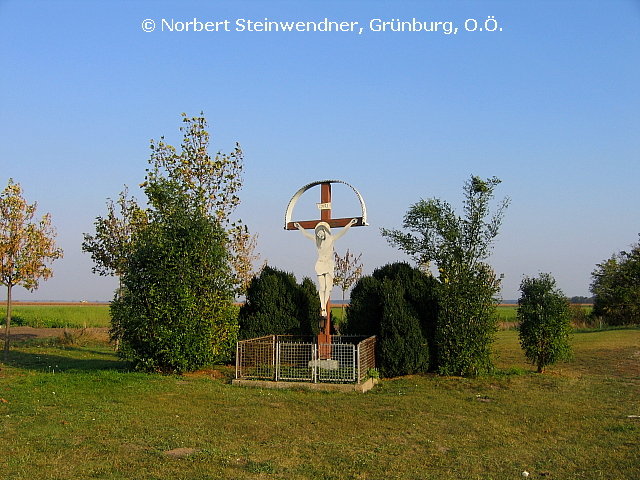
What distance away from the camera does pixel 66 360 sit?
17188 millimetres

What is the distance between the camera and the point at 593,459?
6.99 meters

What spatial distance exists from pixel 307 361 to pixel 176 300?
361 centimetres

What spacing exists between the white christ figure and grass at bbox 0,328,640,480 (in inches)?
115

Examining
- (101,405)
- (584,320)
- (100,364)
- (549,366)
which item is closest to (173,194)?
(100,364)

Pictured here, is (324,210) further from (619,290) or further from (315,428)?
(619,290)

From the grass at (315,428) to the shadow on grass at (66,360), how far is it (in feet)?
3.75

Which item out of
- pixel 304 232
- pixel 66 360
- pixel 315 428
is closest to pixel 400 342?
pixel 304 232

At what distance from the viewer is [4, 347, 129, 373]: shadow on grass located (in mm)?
14836

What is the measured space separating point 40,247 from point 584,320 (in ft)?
113

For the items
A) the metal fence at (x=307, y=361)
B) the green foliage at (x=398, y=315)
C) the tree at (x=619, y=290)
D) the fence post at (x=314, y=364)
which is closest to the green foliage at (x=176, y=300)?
the metal fence at (x=307, y=361)

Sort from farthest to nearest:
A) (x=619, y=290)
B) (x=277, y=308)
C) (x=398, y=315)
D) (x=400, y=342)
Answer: (x=619, y=290) → (x=277, y=308) → (x=398, y=315) → (x=400, y=342)

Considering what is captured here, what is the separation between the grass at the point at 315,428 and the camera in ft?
21.2

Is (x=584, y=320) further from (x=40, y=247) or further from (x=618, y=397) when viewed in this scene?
(x=40, y=247)

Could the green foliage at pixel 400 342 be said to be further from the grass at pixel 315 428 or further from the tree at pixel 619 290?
the tree at pixel 619 290
